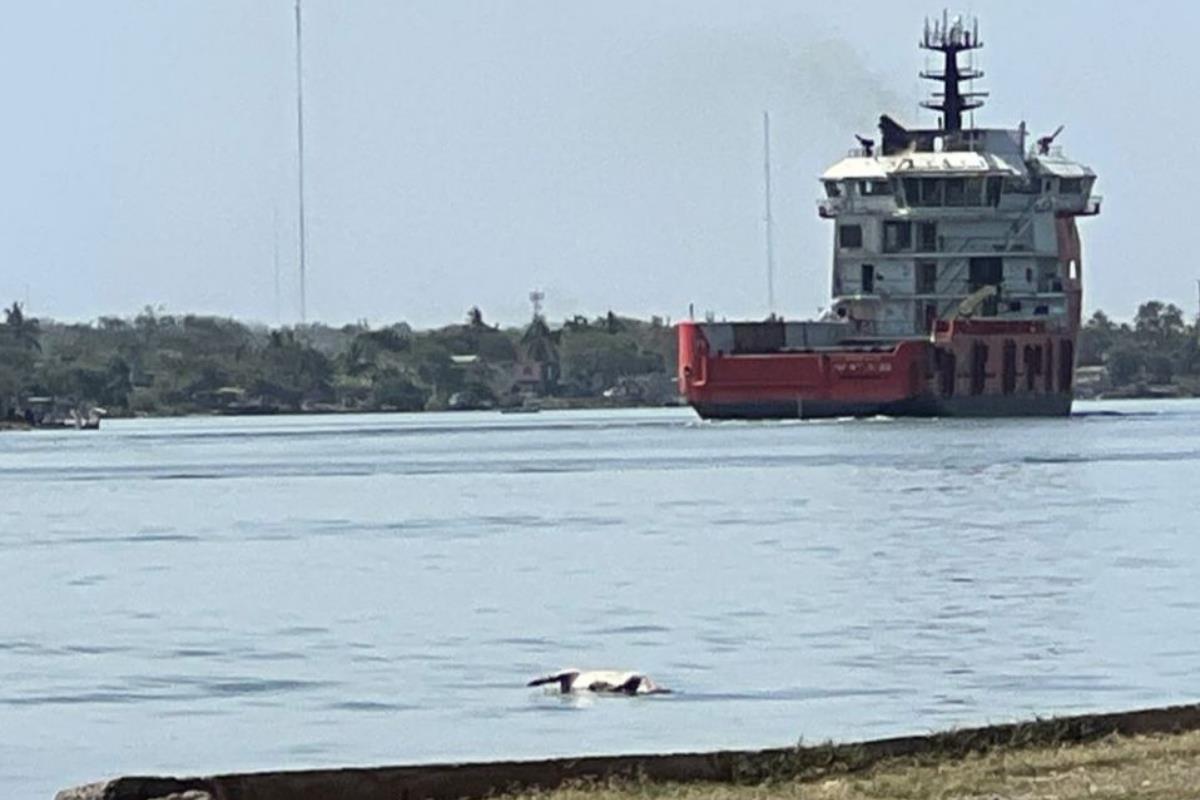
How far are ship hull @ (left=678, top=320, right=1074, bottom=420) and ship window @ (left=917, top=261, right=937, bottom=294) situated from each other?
62.0 inches

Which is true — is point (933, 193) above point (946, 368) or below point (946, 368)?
above

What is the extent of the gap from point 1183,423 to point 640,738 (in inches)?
3880

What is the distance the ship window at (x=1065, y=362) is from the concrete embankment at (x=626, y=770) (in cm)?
8558

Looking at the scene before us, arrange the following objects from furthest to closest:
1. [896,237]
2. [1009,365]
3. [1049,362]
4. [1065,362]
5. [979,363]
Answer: [1065,362] < [1049,362] < [1009,365] < [896,237] < [979,363]

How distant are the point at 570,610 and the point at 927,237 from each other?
229ft

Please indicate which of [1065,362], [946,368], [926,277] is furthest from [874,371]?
[1065,362]

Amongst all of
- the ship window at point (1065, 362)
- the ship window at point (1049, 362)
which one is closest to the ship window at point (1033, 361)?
the ship window at point (1049, 362)

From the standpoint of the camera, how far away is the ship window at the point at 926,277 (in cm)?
9919

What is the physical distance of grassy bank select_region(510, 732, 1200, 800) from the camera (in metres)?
14.3

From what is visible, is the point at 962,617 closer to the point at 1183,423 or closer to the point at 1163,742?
the point at 1163,742

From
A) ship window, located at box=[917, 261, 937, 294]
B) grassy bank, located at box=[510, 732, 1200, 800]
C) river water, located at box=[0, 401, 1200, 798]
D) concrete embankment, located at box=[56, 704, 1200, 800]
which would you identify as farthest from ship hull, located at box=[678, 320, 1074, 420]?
grassy bank, located at box=[510, 732, 1200, 800]

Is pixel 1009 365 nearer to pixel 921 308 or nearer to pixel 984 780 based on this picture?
pixel 921 308

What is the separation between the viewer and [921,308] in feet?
327

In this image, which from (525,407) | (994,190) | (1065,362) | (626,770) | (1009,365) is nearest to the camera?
Result: (626,770)
